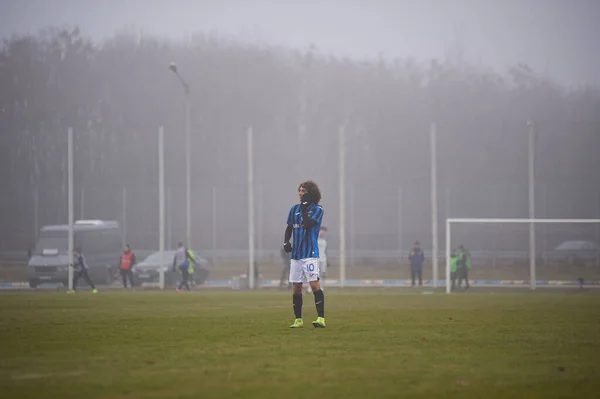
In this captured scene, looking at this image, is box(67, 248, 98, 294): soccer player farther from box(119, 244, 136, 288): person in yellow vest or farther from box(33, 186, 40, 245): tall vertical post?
box(33, 186, 40, 245): tall vertical post

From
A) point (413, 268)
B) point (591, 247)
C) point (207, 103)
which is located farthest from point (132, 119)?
point (591, 247)

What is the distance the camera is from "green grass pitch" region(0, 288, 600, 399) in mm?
8289

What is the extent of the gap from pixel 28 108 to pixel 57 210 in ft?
21.5

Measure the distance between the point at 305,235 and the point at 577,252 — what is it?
27687mm

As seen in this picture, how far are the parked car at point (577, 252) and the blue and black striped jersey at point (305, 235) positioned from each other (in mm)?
25998

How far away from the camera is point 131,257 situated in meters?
41.0

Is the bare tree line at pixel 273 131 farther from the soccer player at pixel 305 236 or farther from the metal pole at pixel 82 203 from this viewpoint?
the soccer player at pixel 305 236

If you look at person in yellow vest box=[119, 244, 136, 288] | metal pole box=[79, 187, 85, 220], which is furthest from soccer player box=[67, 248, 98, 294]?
metal pole box=[79, 187, 85, 220]

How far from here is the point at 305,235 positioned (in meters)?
14.2

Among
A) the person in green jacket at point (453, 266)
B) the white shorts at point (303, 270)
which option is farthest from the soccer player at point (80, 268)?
the white shorts at point (303, 270)

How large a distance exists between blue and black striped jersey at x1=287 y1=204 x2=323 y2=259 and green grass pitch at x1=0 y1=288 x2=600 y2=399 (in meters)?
1.18

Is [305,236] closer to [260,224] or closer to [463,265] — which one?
[463,265]

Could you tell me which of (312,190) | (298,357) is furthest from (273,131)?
(298,357)

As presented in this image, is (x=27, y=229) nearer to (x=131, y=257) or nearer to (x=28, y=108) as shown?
(x=28, y=108)
